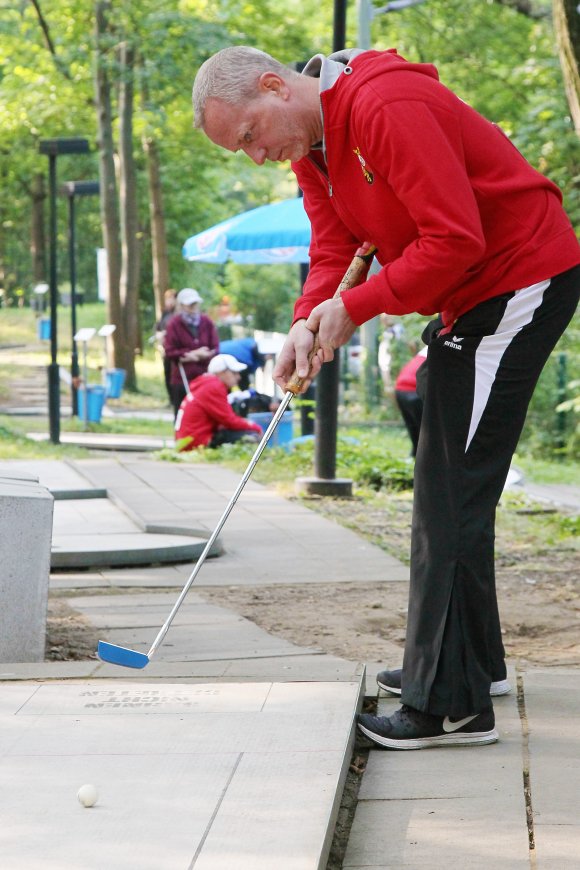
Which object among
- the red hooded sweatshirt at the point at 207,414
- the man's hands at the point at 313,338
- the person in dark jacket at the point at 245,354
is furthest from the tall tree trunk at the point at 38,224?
the man's hands at the point at 313,338

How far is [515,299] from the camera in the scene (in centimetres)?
329

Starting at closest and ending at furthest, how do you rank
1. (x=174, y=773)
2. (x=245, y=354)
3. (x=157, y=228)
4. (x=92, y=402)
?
(x=174, y=773), (x=245, y=354), (x=92, y=402), (x=157, y=228)

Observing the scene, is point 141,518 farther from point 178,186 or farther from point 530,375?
point 178,186

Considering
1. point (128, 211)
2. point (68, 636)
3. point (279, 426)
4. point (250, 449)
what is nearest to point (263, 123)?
point (68, 636)

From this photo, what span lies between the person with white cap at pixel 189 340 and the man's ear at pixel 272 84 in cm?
1187

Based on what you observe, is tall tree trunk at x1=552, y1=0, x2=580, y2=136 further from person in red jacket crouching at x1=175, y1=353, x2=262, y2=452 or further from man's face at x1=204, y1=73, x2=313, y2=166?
person in red jacket crouching at x1=175, y1=353, x2=262, y2=452

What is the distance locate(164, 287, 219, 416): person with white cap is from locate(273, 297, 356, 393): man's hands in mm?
11658

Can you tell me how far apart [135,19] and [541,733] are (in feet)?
67.6

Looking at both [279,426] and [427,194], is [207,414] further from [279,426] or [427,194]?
[427,194]

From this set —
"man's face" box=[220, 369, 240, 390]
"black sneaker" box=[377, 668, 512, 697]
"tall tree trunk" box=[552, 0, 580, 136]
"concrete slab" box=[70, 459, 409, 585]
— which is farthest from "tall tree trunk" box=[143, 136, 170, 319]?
"black sneaker" box=[377, 668, 512, 697]

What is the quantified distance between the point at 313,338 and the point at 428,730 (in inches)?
41.7

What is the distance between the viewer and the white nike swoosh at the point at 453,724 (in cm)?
338

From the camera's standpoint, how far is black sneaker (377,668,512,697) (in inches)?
148

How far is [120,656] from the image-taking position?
367 centimetres
